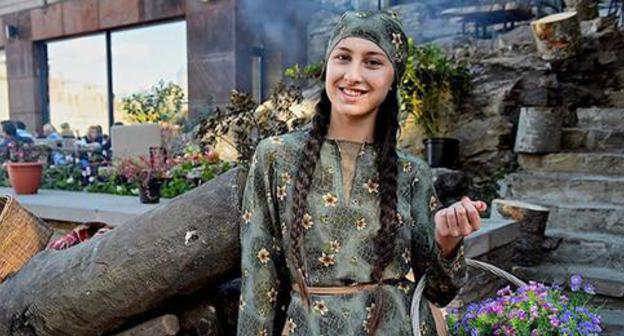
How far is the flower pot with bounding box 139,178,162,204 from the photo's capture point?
16.8ft

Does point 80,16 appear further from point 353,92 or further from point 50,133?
point 353,92

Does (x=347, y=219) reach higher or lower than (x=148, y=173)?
higher

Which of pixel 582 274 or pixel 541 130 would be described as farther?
pixel 541 130

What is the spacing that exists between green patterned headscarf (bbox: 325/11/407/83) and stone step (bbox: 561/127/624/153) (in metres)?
4.46

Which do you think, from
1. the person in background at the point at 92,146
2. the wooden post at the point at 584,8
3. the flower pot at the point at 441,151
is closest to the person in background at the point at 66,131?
the person in background at the point at 92,146

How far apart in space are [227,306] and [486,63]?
539cm

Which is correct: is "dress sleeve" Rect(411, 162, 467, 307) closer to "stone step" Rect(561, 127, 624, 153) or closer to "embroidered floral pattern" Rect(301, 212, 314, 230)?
"embroidered floral pattern" Rect(301, 212, 314, 230)

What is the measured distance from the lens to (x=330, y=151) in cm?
161

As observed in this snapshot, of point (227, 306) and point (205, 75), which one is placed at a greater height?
point (205, 75)

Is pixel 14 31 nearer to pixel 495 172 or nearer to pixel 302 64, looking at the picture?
pixel 302 64

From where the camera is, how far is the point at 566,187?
489 centimetres

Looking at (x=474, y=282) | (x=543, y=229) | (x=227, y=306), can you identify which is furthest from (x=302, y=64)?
(x=227, y=306)

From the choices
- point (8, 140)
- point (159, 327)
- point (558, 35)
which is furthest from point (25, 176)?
point (558, 35)

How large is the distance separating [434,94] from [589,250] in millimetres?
2518
